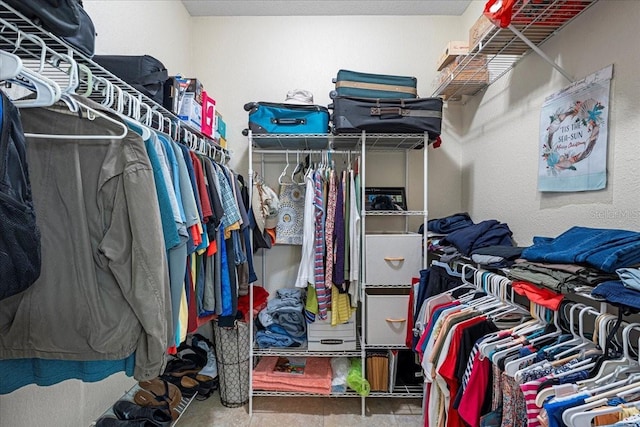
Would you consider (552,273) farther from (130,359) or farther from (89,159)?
(89,159)

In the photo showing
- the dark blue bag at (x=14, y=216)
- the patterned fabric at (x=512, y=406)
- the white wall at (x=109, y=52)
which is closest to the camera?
the dark blue bag at (x=14, y=216)

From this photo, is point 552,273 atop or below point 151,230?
below

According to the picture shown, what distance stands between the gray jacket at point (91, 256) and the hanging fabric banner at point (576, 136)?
63.3 inches

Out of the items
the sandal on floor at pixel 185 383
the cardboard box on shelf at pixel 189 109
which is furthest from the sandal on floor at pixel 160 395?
the cardboard box on shelf at pixel 189 109

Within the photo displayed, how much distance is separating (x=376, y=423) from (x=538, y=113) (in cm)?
197

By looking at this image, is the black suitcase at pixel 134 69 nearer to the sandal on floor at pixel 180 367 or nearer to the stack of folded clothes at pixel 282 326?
the stack of folded clothes at pixel 282 326

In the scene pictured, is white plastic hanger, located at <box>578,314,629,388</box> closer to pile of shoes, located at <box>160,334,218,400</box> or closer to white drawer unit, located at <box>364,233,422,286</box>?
white drawer unit, located at <box>364,233,422,286</box>

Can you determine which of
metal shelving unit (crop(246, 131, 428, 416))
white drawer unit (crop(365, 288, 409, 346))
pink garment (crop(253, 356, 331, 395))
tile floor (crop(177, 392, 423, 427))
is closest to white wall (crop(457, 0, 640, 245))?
metal shelving unit (crop(246, 131, 428, 416))

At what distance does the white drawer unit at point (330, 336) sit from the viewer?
2.37 meters

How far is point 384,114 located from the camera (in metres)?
2.17

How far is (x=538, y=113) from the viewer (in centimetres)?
179

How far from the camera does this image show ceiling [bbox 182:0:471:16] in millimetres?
2660

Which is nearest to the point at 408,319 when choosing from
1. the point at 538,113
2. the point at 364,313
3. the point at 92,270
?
the point at 364,313

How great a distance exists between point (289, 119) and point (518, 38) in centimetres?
130
